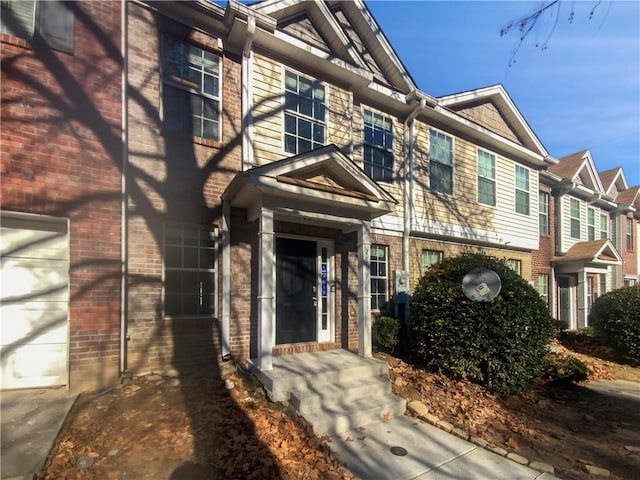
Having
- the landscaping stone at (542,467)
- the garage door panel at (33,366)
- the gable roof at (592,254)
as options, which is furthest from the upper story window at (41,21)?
the gable roof at (592,254)

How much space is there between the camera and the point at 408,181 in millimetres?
9391

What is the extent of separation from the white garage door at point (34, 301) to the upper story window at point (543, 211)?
14.7m

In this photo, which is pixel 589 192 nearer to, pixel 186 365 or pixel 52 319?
pixel 186 365

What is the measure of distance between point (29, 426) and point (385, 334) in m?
5.94

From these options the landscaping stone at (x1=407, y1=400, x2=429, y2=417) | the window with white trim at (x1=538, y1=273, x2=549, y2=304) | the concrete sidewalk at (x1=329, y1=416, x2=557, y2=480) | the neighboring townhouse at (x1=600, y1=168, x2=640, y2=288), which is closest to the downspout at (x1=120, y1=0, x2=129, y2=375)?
the concrete sidewalk at (x1=329, y1=416, x2=557, y2=480)

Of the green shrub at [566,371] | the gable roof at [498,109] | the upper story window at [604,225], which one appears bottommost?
the green shrub at [566,371]

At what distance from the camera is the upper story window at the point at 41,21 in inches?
196

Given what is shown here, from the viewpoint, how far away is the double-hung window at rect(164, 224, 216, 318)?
5906 mm

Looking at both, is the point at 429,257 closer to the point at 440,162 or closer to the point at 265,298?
the point at 440,162

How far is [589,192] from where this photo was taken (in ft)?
50.9

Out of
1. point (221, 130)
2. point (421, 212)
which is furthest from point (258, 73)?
point (421, 212)

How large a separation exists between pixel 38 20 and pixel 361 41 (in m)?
6.67

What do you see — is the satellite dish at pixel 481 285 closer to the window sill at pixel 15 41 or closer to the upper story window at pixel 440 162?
the upper story window at pixel 440 162

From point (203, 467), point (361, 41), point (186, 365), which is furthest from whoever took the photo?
point (361, 41)
